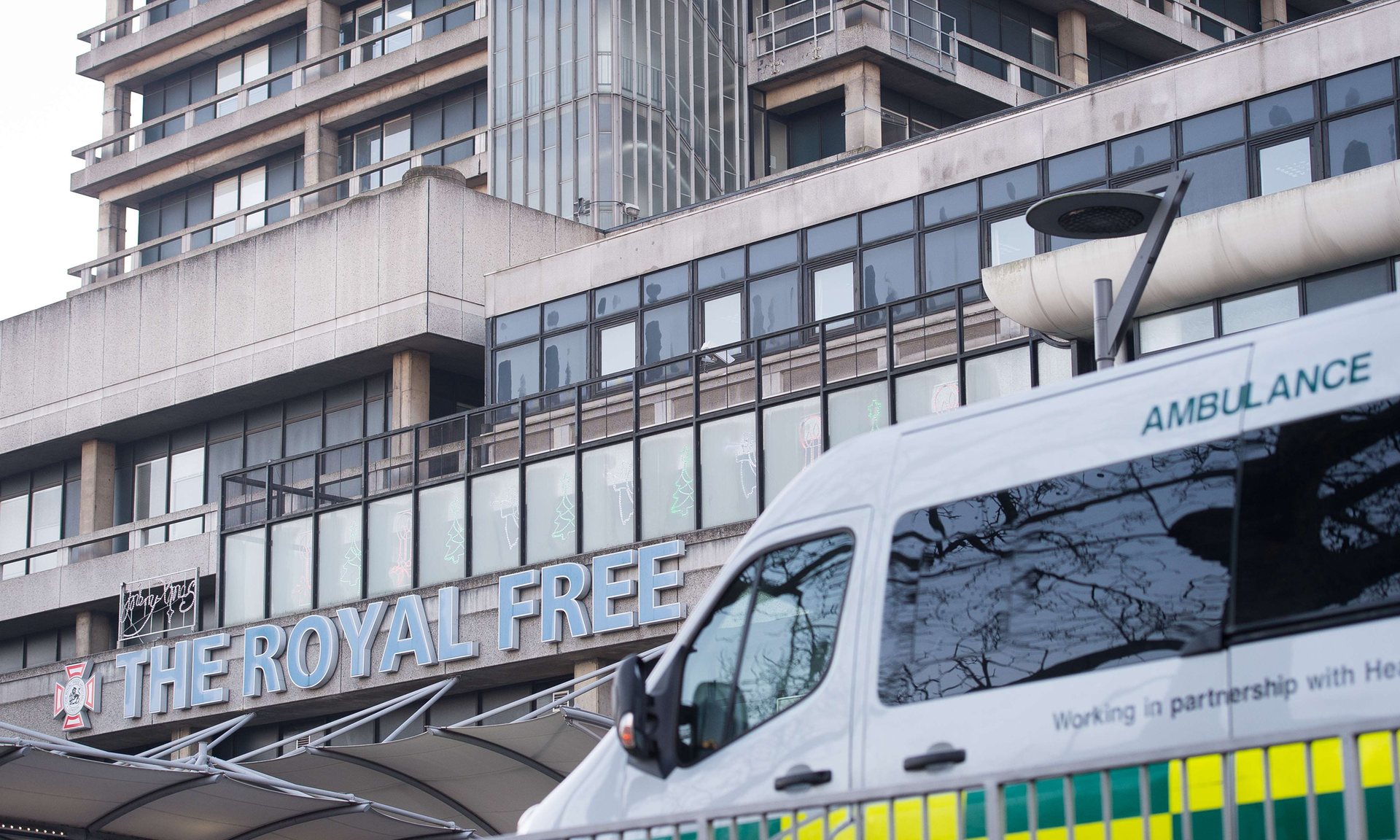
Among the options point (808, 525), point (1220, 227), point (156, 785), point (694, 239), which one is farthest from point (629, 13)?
point (808, 525)

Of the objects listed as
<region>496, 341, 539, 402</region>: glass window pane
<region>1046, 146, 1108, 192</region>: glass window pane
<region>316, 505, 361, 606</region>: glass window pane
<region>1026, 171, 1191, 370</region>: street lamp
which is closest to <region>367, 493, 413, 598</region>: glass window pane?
<region>316, 505, 361, 606</region>: glass window pane

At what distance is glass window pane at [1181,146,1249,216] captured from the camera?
88.5 ft

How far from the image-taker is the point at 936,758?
8297 millimetres

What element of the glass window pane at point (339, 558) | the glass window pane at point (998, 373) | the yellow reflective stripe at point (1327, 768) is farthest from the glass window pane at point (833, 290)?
the yellow reflective stripe at point (1327, 768)

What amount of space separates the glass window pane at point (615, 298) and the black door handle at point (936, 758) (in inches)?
1023

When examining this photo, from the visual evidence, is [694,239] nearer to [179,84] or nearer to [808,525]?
[808,525]

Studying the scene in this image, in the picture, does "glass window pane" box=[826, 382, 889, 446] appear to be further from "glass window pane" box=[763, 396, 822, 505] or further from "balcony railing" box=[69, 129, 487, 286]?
"balcony railing" box=[69, 129, 487, 286]

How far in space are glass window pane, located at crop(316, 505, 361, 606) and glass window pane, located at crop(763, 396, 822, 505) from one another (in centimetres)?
746

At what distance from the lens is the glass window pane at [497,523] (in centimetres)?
3062

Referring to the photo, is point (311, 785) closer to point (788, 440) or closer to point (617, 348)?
point (788, 440)

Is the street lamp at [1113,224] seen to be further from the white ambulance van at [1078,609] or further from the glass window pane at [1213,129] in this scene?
the glass window pane at [1213,129]

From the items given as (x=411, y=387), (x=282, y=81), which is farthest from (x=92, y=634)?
(x=282, y=81)

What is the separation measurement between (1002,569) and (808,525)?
1013mm

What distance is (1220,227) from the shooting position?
81.5 feet
